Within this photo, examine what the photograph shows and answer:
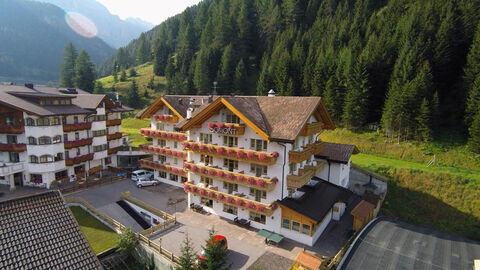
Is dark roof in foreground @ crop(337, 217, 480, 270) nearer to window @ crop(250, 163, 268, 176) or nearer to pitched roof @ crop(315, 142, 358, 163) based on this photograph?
pitched roof @ crop(315, 142, 358, 163)

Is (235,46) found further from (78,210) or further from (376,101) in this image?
(78,210)

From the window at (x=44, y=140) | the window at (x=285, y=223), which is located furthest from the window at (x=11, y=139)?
the window at (x=285, y=223)

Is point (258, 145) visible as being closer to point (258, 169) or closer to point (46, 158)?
point (258, 169)

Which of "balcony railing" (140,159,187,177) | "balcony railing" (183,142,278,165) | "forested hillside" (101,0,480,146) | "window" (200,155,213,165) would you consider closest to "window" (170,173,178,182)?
"balcony railing" (140,159,187,177)

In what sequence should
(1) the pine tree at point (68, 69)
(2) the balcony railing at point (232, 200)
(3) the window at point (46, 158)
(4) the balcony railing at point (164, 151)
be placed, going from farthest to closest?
(1) the pine tree at point (68, 69) → (4) the balcony railing at point (164, 151) → (3) the window at point (46, 158) → (2) the balcony railing at point (232, 200)

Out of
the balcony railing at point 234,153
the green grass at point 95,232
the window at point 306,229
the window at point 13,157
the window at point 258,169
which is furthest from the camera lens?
the window at point 13,157

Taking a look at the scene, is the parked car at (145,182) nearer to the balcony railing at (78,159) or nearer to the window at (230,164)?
the balcony railing at (78,159)

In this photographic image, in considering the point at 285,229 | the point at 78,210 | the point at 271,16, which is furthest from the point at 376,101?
the point at 271,16
